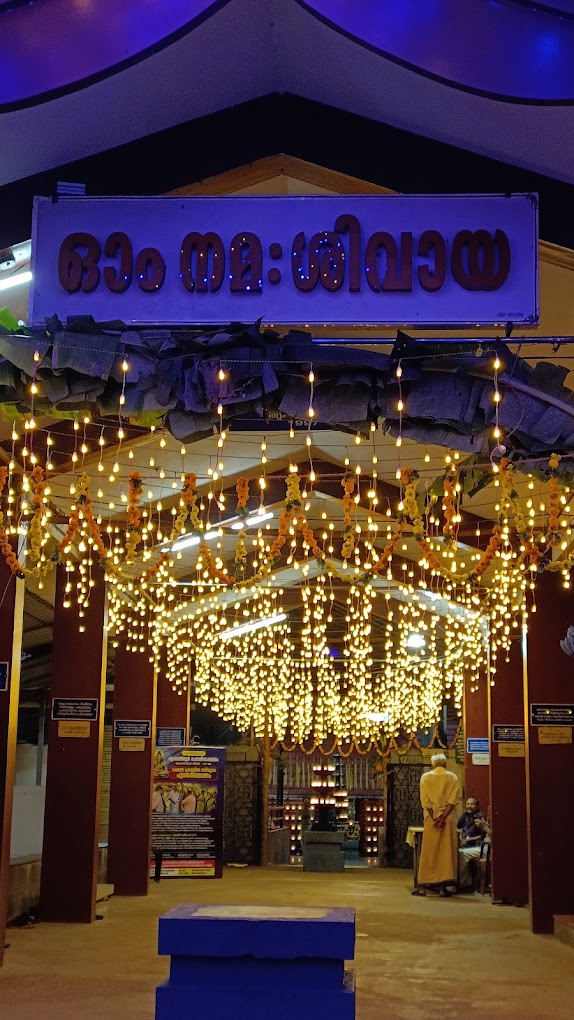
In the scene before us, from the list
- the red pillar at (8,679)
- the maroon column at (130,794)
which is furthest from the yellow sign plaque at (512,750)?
the red pillar at (8,679)

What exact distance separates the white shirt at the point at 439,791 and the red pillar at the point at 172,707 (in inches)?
201

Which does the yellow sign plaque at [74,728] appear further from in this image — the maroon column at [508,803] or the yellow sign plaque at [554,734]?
the maroon column at [508,803]

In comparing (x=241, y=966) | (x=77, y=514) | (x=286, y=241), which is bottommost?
(x=241, y=966)

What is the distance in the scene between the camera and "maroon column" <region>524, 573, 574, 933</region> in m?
11.1

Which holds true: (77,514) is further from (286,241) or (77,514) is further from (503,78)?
(503,78)

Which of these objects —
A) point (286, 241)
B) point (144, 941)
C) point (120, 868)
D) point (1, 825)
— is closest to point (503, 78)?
point (286, 241)

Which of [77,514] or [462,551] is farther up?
[462,551]

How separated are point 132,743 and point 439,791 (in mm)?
4192

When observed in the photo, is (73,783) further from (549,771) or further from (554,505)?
(554,505)

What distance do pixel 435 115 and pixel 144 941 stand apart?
7965mm

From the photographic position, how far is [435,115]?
547cm

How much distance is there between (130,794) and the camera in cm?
1411

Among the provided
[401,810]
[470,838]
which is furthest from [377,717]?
[470,838]

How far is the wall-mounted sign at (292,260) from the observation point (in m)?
4.83
